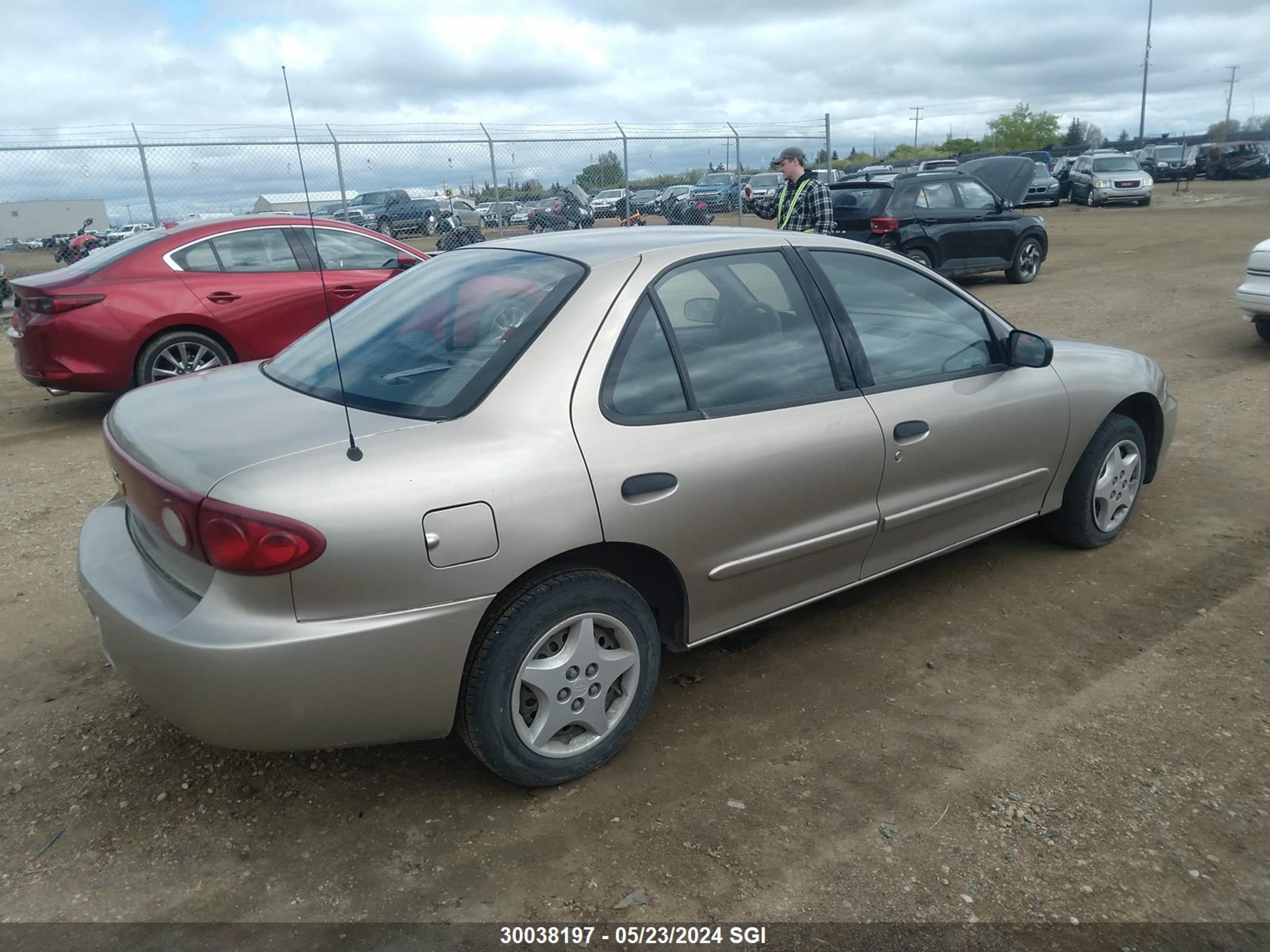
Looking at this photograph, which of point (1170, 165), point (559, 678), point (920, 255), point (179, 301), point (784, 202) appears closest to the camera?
point (559, 678)

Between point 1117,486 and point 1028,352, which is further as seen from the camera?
point 1117,486

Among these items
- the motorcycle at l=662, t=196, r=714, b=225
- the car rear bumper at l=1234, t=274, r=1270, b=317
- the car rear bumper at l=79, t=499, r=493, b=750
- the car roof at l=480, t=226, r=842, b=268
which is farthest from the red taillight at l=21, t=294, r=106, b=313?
the motorcycle at l=662, t=196, r=714, b=225

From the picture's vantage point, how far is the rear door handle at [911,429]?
3.45m

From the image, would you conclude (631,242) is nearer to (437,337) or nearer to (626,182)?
(437,337)

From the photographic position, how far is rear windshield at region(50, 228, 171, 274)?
6.96 metres

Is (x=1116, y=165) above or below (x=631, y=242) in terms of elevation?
below

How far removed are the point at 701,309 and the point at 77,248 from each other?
15.6 m

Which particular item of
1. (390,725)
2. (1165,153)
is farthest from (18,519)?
(1165,153)

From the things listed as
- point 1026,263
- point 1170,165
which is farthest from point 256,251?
point 1170,165

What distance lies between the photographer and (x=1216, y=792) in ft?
9.21

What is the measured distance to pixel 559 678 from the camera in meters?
2.73

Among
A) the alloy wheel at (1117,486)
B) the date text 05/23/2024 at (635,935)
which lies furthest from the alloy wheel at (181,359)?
the alloy wheel at (1117,486)

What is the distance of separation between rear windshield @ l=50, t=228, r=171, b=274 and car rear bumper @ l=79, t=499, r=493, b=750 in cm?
530

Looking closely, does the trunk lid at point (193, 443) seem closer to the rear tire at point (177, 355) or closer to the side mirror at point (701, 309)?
the side mirror at point (701, 309)
